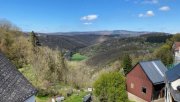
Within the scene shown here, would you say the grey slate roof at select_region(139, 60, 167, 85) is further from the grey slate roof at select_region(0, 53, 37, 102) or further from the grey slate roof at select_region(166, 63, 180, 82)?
the grey slate roof at select_region(0, 53, 37, 102)

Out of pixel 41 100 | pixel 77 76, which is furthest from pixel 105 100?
pixel 77 76

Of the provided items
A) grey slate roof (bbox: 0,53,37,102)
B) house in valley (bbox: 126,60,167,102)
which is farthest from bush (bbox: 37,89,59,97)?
grey slate roof (bbox: 0,53,37,102)

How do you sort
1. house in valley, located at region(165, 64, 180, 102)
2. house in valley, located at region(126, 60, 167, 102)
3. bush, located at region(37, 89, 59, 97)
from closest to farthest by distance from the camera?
house in valley, located at region(165, 64, 180, 102) → house in valley, located at region(126, 60, 167, 102) → bush, located at region(37, 89, 59, 97)

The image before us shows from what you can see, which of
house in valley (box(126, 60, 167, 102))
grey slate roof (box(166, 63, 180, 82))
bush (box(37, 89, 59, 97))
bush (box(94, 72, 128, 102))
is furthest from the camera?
bush (box(37, 89, 59, 97))

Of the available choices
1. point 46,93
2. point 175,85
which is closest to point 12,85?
point 175,85

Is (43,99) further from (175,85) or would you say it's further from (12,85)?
(12,85)

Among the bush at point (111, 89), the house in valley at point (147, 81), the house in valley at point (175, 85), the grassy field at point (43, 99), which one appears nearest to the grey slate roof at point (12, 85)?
the house in valley at point (175, 85)

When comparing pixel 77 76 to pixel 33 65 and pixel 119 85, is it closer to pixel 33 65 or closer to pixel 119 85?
pixel 33 65

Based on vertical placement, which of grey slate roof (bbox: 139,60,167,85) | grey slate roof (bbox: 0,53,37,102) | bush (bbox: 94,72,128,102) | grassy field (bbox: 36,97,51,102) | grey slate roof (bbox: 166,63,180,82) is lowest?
grassy field (bbox: 36,97,51,102)
